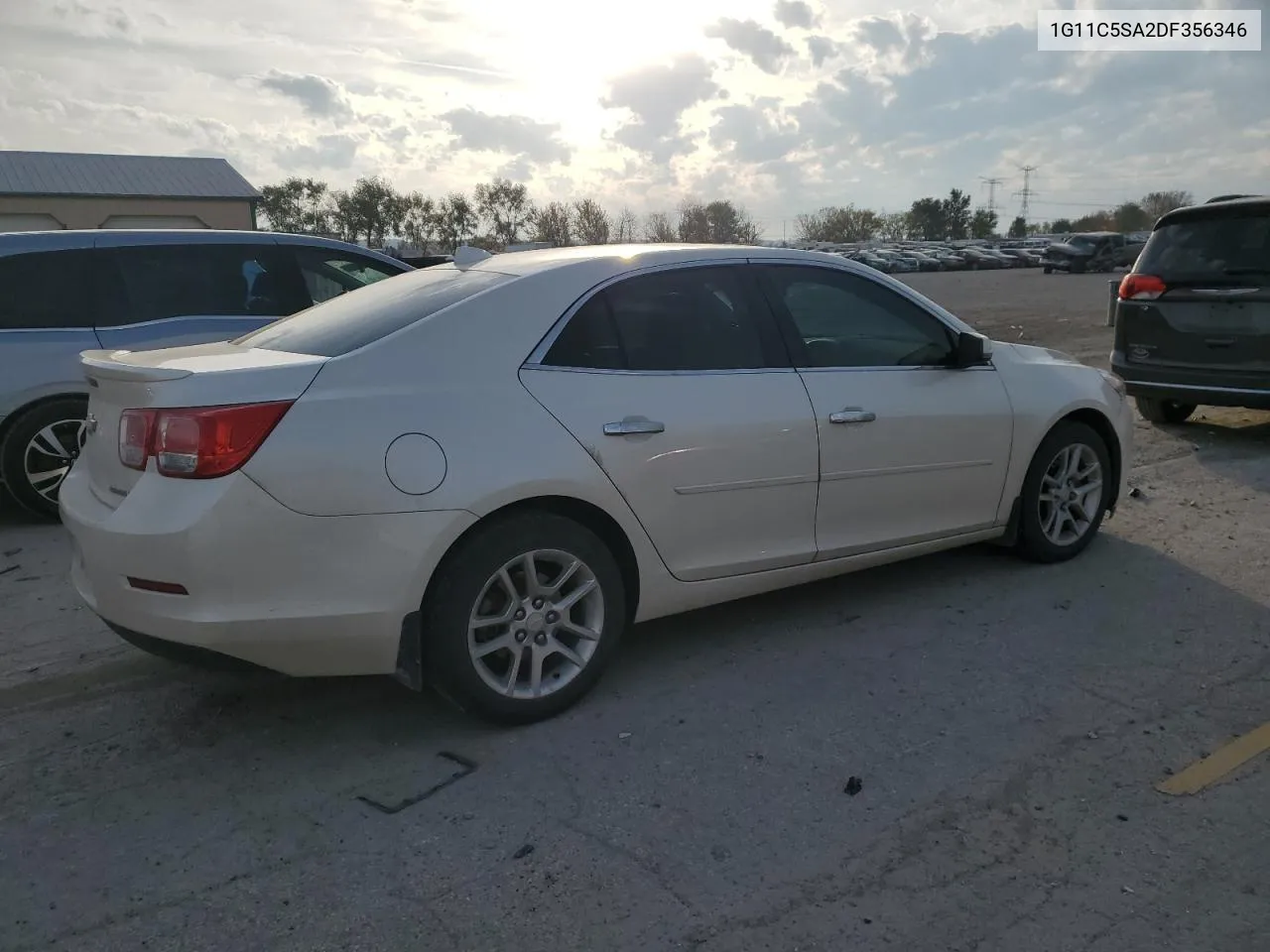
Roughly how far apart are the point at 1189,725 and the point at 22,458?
6.41 m

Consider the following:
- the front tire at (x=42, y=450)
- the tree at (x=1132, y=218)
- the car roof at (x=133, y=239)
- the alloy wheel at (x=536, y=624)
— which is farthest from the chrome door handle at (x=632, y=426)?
the tree at (x=1132, y=218)

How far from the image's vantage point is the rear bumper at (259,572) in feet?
10.1

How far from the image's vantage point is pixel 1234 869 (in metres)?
2.76

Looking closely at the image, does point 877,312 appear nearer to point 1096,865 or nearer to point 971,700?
point 971,700

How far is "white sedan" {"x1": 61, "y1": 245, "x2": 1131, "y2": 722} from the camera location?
3139mm

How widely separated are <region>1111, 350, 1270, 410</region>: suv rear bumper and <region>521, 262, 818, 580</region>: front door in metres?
5.19

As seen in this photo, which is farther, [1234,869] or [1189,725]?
[1189,725]

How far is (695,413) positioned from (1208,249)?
607 cm

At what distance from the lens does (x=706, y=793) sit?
3.17 m

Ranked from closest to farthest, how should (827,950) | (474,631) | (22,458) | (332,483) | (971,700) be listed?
(827,950), (332,483), (474,631), (971,700), (22,458)

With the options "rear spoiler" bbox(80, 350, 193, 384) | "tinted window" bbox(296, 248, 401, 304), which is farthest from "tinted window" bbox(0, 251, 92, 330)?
"rear spoiler" bbox(80, 350, 193, 384)

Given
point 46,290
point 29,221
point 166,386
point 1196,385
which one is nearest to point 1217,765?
point 166,386

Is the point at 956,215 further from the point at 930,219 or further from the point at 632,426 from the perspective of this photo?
the point at 632,426

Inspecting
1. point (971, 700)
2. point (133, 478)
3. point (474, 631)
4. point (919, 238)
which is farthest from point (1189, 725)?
point (919, 238)
